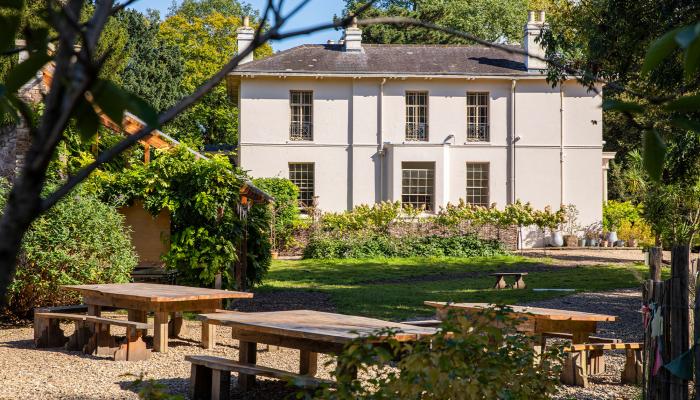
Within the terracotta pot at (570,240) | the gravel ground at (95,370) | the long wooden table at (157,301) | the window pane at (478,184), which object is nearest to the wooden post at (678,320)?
the gravel ground at (95,370)

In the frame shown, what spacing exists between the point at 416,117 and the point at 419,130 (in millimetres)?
481

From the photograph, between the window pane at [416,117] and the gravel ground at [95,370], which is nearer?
the gravel ground at [95,370]

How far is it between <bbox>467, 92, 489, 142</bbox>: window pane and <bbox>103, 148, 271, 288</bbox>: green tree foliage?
18615 millimetres

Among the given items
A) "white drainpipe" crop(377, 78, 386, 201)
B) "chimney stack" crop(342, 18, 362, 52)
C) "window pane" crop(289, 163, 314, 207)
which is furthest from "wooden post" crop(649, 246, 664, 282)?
"chimney stack" crop(342, 18, 362, 52)

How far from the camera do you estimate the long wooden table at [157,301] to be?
10078 mm

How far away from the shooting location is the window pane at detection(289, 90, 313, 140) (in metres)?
32.0

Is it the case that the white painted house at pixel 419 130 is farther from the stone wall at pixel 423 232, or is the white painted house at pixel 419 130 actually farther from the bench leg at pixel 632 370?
the bench leg at pixel 632 370

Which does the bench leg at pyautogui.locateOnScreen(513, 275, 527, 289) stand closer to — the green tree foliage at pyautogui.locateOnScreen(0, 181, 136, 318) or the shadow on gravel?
the shadow on gravel

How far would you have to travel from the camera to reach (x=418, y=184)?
104ft

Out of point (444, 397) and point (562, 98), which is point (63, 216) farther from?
point (562, 98)

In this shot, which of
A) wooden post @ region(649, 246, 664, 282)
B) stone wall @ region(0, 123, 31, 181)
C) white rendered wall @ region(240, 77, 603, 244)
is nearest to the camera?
wooden post @ region(649, 246, 664, 282)

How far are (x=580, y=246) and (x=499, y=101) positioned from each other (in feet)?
19.6

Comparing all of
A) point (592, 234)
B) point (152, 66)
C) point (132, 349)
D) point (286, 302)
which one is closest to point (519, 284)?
point (286, 302)

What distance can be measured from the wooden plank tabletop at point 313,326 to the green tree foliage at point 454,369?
1103 millimetres
